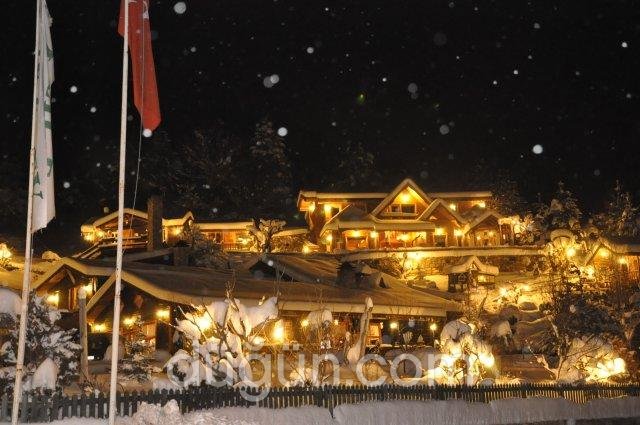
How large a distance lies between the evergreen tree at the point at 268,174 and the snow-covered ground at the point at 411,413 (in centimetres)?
5605

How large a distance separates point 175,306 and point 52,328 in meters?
8.74

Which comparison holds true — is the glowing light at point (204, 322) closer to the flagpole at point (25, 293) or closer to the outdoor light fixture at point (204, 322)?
the outdoor light fixture at point (204, 322)

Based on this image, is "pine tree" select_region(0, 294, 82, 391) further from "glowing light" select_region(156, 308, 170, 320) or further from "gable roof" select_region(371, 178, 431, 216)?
"gable roof" select_region(371, 178, 431, 216)

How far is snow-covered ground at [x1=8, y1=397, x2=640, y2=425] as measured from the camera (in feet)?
42.3

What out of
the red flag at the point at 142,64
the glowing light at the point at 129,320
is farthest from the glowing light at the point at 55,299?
the red flag at the point at 142,64

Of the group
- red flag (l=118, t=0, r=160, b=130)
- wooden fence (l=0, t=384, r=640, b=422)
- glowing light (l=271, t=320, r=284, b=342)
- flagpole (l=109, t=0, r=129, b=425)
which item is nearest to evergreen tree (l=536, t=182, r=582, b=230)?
wooden fence (l=0, t=384, r=640, b=422)

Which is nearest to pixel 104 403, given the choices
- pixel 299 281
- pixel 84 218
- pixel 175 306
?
pixel 175 306

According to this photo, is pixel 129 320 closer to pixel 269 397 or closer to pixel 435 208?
pixel 269 397

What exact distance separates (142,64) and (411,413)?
10002 millimetres

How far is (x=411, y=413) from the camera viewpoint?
55.0 feet

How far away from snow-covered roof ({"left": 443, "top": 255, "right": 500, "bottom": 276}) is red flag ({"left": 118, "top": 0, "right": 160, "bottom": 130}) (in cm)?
3850

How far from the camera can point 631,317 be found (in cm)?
2909

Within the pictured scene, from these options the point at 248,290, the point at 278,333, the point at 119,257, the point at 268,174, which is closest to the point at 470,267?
the point at 248,290

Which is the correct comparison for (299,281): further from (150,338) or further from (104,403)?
(104,403)
